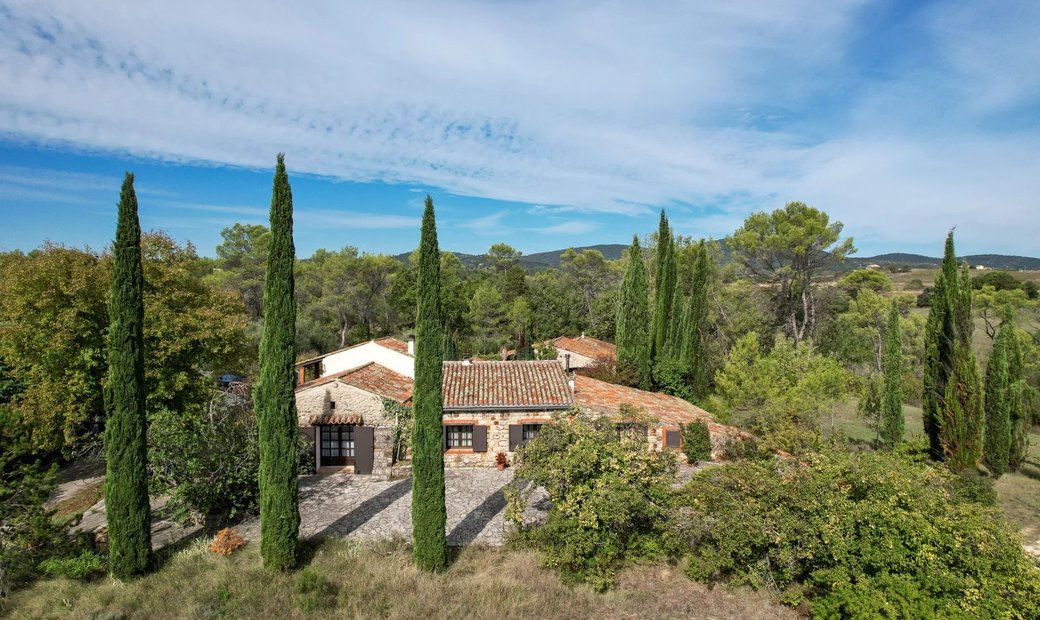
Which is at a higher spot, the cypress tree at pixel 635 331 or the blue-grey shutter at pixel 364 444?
the cypress tree at pixel 635 331

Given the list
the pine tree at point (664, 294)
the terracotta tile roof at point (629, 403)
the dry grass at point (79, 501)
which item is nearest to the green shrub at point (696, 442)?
the terracotta tile roof at point (629, 403)

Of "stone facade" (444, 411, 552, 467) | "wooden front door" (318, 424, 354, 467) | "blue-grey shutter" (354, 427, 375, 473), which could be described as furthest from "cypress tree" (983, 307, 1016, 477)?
"wooden front door" (318, 424, 354, 467)

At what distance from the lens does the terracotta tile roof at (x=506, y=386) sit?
1980 cm

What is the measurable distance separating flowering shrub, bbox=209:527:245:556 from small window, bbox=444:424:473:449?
8104 mm

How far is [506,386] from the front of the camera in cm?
2102

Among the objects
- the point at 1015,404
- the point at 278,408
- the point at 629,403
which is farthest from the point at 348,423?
the point at 1015,404

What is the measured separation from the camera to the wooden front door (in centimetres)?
1952

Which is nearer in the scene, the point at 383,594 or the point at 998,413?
the point at 383,594

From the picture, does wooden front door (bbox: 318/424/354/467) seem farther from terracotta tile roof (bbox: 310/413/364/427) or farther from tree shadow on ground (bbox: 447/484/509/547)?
tree shadow on ground (bbox: 447/484/509/547)

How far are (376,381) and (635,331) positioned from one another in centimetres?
1623

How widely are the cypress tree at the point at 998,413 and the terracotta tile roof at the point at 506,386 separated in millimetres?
15992

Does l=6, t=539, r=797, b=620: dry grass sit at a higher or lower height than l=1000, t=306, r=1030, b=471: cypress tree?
lower

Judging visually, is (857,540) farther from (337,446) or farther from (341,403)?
(337,446)

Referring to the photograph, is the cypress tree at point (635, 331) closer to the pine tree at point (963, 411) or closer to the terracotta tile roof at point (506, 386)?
the terracotta tile roof at point (506, 386)
